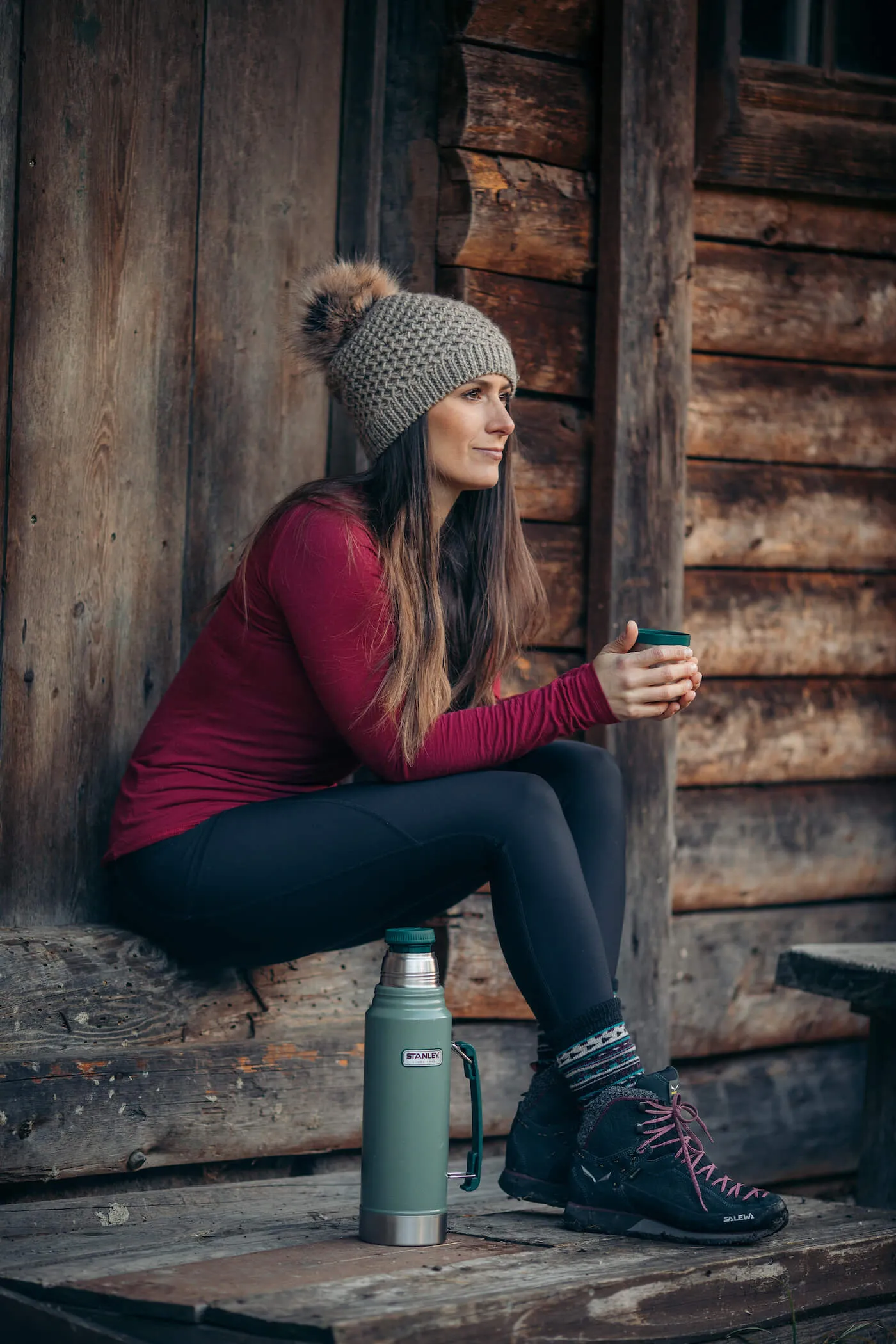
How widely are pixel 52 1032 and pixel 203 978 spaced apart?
302mm

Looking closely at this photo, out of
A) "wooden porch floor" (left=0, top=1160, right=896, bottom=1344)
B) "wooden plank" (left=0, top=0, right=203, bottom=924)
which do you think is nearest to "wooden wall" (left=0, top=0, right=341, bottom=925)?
"wooden plank" (left=0, top=0, right=203, bottom=924)

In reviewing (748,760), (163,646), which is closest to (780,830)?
(748,760)

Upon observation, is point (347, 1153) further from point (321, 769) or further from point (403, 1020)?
point (403, 1020)

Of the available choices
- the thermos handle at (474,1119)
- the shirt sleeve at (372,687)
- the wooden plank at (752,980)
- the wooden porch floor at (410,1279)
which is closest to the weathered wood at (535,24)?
the shirt sleeve at (372,687)

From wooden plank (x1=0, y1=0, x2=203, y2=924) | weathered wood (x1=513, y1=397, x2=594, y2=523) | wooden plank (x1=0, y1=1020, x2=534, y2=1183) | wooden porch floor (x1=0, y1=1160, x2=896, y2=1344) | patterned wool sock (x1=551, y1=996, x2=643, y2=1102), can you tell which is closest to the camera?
wooden porch floor (x1=0, y1=1160, x2=896, y2=1344)

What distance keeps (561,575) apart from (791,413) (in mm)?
753

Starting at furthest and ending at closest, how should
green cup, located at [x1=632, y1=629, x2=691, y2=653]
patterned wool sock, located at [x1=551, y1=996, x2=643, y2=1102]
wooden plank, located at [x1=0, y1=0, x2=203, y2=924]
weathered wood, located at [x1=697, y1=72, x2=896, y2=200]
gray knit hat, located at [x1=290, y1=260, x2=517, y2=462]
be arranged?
weathered wood, located at [x1=697, y1=72, x2=896, y2=200] → wooden plank, located at [x1=0, y1=0, x2=203, y2=924] → gray knit hat, located at [x1=290, y1=260, x2=517, y2=462] → green cup, located at [x1=632, y1=629, x2=691, y2=653] → patterned wool sock, located at [x1=551, y1=996, x2=643, y2=1102]

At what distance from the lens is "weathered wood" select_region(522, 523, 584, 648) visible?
11.3ft

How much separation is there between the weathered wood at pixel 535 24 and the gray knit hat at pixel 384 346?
0.65 metres

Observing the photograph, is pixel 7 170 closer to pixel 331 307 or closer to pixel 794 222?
pixel 331 307

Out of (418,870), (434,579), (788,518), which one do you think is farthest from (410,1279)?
(788,518)

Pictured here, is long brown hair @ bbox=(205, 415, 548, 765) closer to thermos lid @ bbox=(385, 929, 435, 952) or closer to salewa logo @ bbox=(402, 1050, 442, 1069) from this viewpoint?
thermos lid @ bbox=(385, 929, 435, 952)

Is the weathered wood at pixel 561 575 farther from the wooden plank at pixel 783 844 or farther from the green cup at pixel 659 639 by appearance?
the green cup at pixel 659 639

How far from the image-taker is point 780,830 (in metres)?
3.83
